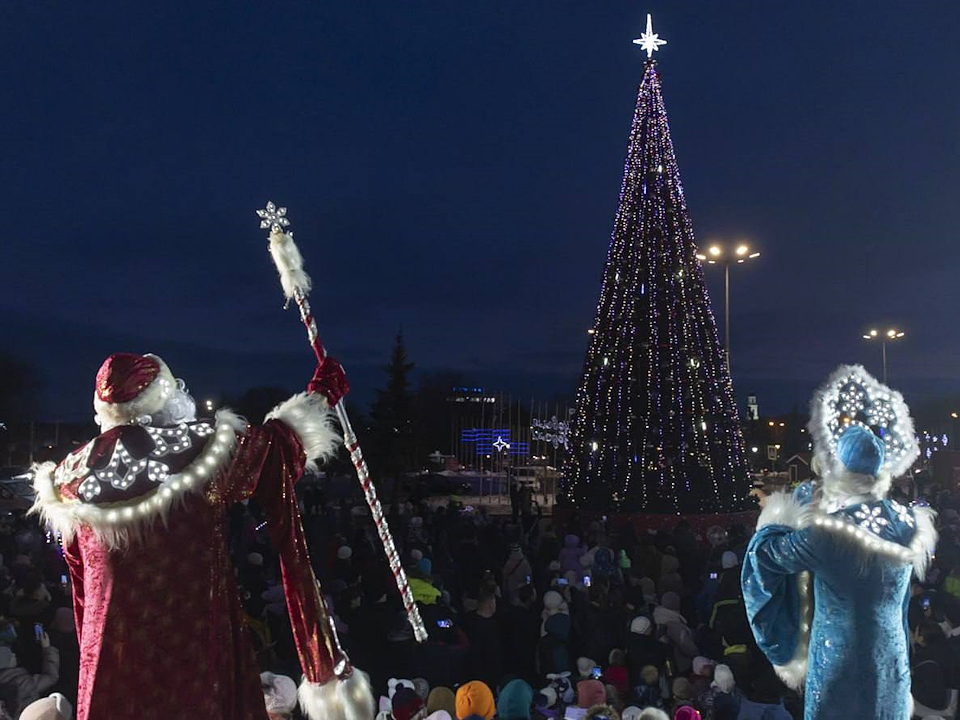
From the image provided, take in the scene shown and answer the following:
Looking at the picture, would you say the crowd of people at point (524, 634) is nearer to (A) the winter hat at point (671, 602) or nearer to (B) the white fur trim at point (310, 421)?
(A) the winter hat at point (671, 602)

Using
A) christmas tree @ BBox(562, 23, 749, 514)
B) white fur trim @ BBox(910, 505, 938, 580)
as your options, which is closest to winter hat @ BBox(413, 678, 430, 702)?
white fur trim @ BBox(910, 505, 938, 580)

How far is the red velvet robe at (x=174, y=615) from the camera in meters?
2.97

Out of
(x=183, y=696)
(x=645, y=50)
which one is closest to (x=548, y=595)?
(x=183, y=696)

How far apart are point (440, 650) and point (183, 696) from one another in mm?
3126

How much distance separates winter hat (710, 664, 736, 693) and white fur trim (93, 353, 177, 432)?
3712 mm

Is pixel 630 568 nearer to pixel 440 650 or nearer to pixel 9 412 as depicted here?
pixel 440 650

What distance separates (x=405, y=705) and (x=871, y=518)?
8.66ft

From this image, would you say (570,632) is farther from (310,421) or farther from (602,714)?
(310,421)

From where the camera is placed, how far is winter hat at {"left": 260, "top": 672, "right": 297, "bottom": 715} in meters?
4.08

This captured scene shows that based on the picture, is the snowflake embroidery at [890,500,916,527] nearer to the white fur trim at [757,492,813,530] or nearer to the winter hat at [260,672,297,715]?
the white fur trim at [757,492,813,530]

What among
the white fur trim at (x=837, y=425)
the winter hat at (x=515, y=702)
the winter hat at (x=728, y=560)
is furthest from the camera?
the winter hat at (x=728, y=560)

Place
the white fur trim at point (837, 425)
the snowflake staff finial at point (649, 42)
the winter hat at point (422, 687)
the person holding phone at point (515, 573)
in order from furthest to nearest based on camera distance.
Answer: the snowflake staff finial at point (649, 42) < the person holding phone at point (515, 573) < the winter hat at point (422, 687) < the white fur trim at point (837, 425)

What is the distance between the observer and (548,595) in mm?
6922

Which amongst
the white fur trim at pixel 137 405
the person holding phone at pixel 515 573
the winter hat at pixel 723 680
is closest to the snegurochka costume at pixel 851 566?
the winter hat at pixel 723 680
